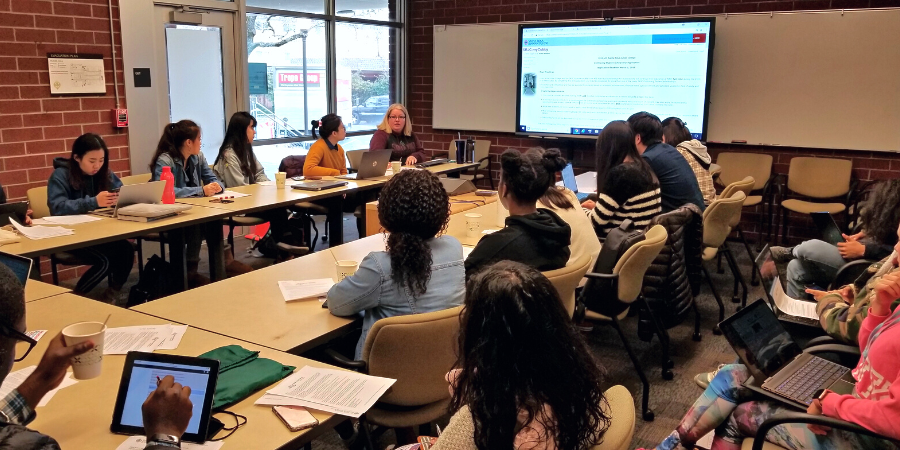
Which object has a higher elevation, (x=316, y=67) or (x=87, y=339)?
(x=316, y=67)

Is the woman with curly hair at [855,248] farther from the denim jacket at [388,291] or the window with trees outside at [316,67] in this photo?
the window with trees outside at [316,67]

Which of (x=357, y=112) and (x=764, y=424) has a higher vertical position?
(x=357, y=112)

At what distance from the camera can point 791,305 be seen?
3.08 m

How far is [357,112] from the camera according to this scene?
8008 mm

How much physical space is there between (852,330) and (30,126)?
16.5 feet

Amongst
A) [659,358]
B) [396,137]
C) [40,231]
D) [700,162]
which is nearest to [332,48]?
[396,137]

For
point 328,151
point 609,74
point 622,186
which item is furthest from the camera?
point 609,74

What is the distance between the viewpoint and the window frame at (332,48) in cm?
638

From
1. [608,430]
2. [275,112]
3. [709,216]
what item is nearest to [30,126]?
[275,112]

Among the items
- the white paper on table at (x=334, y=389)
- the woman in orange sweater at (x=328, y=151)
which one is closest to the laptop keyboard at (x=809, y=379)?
the white paper on table at (x=334, y=389)

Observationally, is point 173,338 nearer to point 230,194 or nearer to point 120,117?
point 230,194

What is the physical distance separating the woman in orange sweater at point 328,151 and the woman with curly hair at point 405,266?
3359 millimetres

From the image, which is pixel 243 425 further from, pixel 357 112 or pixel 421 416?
pixel 357 112

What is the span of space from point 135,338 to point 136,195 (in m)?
2.06
